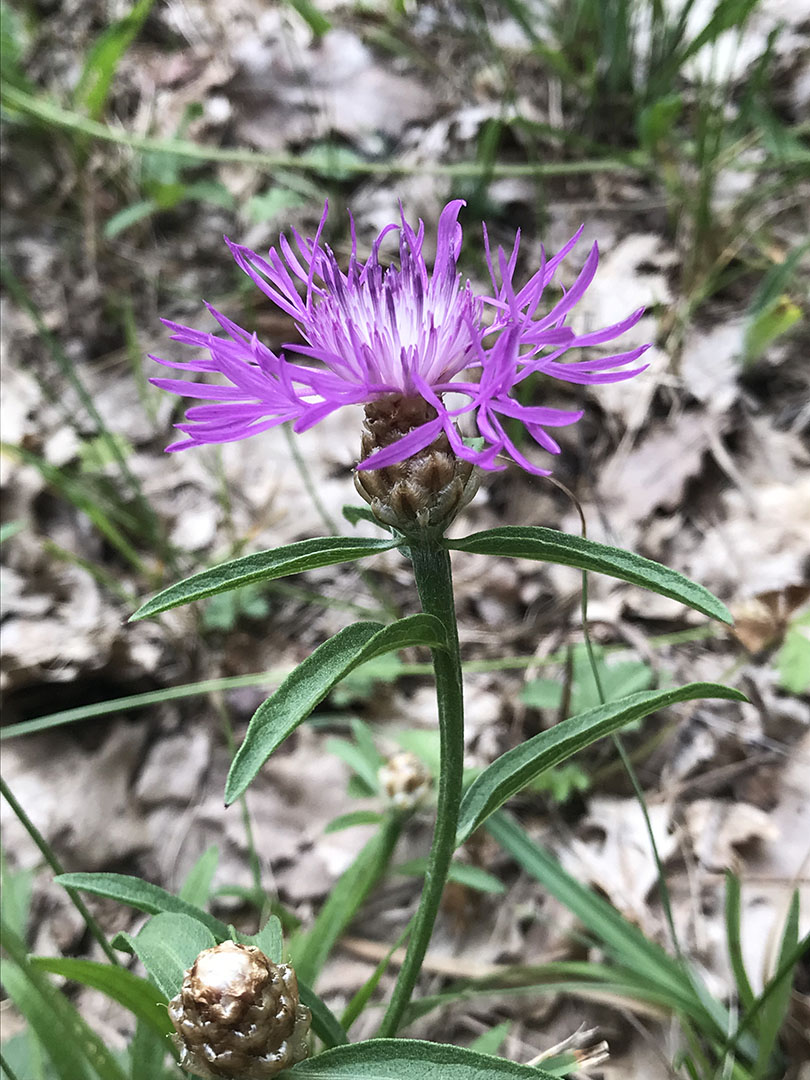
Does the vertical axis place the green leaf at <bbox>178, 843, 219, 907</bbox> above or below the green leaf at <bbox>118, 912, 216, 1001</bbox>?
below

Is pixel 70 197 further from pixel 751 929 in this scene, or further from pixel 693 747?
pixel 751 929

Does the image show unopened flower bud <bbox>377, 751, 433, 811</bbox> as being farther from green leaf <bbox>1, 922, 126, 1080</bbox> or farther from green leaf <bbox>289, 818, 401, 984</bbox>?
green leaf <bbox>1, 922, 126, 1080</bbox>

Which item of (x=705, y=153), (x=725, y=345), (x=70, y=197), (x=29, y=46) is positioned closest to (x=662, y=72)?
(x=705, y=153)

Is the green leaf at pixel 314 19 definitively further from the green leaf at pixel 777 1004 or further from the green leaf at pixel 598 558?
the green leaf at pixel 777 1004

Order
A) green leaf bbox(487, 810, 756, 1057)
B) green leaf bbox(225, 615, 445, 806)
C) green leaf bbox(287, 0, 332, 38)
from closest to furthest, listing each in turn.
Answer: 1. green leaf bbox(225, 615, 445, 806)
2. green leaf bbox(487, 810, 756, 1057)
3. green leaf bbox(287, 0, 332, 38)

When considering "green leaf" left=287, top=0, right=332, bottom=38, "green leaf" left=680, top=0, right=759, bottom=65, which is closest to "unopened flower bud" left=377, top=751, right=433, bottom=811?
"green leaf" left=680, top=0, right=759, bottom=65
